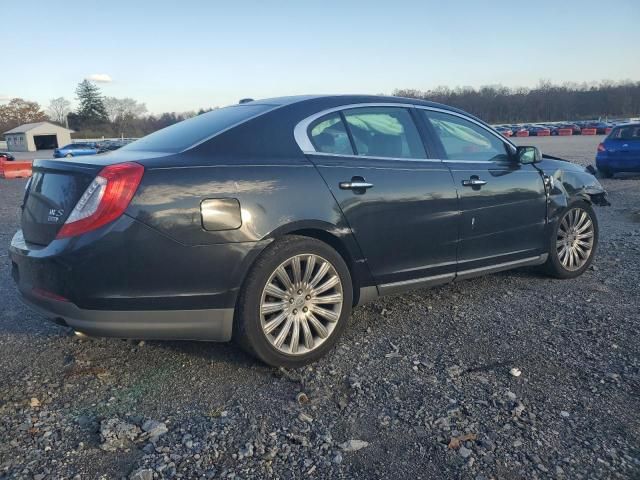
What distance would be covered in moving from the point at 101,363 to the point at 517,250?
3345mm

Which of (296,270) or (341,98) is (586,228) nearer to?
(341,98)

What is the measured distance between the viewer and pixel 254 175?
10.5 ft

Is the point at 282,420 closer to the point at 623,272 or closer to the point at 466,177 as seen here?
the point at 466,177

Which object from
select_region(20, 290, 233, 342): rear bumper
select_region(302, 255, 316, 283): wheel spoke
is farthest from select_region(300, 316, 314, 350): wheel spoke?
select_region(20, 290, 233, 342): rear bumper

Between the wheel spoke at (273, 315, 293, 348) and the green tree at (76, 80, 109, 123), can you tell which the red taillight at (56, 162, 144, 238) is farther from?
the green tree at (76, 80, 109, 123)

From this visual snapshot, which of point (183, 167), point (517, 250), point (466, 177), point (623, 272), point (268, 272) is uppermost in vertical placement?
point (183, 167)

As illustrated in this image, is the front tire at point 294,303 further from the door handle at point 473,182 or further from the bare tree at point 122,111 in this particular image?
the bare tree at point 122,111

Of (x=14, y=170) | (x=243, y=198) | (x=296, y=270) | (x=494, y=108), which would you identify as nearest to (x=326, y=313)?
(x=296, y=270)

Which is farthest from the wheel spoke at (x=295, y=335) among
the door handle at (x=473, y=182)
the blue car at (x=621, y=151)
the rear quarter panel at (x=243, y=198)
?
the blue car at (x=621, y=151)

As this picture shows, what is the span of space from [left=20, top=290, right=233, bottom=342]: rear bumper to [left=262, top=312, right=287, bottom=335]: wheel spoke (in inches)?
8.2

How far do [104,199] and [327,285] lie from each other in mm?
1403

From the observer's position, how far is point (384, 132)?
4008 millimetres

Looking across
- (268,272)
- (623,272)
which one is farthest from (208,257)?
(623,272)

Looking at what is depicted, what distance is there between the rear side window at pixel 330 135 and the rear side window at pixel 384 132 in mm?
73
